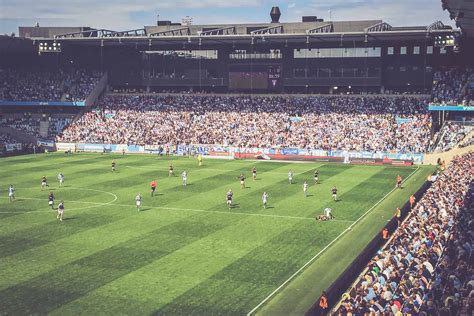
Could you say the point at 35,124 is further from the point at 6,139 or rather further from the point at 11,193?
the point at 11,193

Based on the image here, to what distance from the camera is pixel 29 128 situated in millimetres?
96500

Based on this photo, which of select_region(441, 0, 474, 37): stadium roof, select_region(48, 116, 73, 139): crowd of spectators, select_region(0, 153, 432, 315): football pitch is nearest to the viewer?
select_region(0, 153, 432, 315): football pitch

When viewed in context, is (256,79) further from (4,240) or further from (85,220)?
(4,240)

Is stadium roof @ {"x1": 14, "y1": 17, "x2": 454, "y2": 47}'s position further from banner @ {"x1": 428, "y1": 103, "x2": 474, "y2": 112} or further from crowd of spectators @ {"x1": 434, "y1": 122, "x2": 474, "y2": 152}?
crowd of spectators @ {"x1": 434, "y1": 122, "x2": 474, "y2": 152}

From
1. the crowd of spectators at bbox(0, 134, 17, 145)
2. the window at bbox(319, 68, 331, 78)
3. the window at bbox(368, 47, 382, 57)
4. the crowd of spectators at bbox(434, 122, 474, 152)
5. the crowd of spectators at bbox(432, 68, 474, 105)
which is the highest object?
the window at bbox(368, 47, 382, 57)

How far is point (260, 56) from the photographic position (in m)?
95.6

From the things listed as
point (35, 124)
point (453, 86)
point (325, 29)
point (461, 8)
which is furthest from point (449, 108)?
point (35, 124)

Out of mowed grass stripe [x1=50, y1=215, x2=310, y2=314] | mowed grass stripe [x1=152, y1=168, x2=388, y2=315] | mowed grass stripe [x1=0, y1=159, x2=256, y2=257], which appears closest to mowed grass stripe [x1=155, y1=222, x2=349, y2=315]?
mowed grass stripe [x1=152, y1=168, x2=388, y2=315]

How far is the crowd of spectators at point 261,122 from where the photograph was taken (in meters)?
82.4

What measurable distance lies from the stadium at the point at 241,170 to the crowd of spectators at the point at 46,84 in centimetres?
33

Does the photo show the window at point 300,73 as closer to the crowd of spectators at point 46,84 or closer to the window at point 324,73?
the window at point 324,73

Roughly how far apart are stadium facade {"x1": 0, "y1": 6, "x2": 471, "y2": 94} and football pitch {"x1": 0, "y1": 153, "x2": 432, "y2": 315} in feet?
100

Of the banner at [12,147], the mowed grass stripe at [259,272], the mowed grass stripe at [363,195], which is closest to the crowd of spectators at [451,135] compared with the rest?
the mowed grass stripe at [363,195]

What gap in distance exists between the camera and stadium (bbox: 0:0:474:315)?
86.9ft
